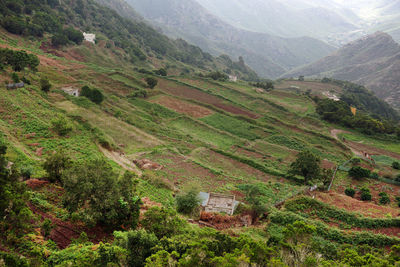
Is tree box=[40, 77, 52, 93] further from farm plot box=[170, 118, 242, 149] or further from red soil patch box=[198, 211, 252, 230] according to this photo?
red soil patch box=[198, 211, 252, 230]

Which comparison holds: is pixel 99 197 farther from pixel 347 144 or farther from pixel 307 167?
pixel 347 144

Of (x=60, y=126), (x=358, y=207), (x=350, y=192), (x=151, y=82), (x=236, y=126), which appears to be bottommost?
(x=60, y=126)

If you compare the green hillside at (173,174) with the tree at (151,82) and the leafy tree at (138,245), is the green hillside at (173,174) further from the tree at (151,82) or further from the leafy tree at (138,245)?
the tree at (151,82)

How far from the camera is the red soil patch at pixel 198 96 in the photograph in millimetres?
66125

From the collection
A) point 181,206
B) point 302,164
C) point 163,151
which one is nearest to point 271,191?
point 302,164

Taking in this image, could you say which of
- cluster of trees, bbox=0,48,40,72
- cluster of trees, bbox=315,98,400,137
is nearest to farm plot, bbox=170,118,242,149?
cluster of trees, bbox=0,48,40,72

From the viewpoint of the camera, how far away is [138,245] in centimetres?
1479

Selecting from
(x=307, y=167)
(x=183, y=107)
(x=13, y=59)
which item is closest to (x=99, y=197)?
(x=307, y=167)

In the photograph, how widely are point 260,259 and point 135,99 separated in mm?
54593

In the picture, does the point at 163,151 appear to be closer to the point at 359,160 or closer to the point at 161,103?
the point at 161,103

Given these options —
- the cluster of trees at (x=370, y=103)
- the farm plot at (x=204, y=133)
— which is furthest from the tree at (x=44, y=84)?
the cluster of trees at (x=370, y=103)

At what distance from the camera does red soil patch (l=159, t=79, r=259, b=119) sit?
2603 inches

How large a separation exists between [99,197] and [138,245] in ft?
16.4

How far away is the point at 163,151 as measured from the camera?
41.5 m
